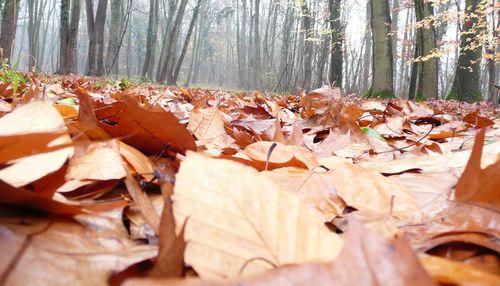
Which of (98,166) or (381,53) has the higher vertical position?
(381,53)

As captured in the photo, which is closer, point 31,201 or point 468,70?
point 31,201

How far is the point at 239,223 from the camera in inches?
16.9

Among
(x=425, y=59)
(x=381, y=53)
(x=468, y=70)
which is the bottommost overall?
(x=468, y=70)

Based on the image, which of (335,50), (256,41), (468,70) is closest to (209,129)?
(468,70)

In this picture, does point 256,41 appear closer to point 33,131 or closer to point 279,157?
point 279,157

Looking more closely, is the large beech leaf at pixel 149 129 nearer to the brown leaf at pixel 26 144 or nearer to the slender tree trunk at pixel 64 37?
the brown leaf at pixel 26 144

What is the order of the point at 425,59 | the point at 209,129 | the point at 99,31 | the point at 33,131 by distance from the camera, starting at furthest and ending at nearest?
the point at 99,31, the point at 425,59, the point at 209,129, the point at 33,131

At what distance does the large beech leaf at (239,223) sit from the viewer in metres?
0.40

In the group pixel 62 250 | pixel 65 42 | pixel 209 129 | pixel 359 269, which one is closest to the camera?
pixel 359 269

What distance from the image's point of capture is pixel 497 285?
12.7 inches

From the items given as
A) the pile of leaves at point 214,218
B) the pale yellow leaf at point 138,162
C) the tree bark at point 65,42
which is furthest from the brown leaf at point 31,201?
the tree bark at point 65,42

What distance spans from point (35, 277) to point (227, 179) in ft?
0.66

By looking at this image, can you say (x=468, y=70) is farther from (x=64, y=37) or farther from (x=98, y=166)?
(x=98, y=166)

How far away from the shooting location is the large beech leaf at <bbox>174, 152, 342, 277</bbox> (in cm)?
40
